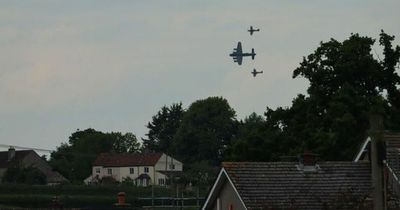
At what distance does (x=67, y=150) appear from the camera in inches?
7028

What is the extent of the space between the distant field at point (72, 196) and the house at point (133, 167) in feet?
169

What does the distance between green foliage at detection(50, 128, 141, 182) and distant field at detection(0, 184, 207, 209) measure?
4993 cm

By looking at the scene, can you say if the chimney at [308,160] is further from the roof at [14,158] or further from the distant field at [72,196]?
the roof at [14,158]

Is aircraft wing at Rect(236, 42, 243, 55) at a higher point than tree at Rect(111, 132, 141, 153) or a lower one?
lower

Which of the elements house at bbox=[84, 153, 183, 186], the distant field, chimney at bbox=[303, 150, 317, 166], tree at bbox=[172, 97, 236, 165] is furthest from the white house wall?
chimney at bbox=[303, 150, 317, 166]

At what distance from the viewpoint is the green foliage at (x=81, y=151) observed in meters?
170

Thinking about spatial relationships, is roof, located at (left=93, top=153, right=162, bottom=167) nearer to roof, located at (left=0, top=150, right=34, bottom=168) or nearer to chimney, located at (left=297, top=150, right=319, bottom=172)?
roof, located at (left=0, top=150, right=34, bottom=168)

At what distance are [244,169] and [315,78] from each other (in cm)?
2271

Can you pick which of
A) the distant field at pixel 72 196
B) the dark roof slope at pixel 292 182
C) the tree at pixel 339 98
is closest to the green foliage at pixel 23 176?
the distant field at pixel 72 196

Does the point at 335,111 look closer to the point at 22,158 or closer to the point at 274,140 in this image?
the point at 274,140

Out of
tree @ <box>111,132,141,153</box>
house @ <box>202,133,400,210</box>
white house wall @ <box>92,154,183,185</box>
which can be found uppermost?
tree @ <box>111,132,141,153</box>

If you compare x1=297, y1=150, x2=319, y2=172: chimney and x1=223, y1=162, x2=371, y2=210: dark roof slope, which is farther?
x1=297, y1=150, x2=319, y2=172: chimney

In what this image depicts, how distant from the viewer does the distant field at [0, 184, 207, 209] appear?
102m

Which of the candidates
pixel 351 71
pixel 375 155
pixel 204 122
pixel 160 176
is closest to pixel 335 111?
pixel 351 71
